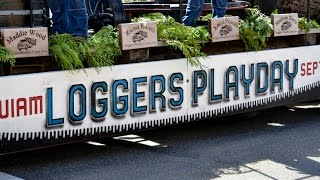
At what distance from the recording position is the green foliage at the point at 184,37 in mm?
7254

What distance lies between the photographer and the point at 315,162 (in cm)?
675

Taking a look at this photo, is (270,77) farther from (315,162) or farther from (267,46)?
(315,162)

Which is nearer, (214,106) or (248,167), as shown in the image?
(248,167)

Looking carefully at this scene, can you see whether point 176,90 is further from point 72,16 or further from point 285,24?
point 285,24

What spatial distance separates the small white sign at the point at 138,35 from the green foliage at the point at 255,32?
4.57 ft

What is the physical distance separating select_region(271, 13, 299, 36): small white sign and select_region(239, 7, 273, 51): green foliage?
0.08 m

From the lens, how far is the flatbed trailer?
623cm

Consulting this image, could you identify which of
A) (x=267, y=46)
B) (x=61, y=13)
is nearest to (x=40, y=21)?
(x=61, y=13)

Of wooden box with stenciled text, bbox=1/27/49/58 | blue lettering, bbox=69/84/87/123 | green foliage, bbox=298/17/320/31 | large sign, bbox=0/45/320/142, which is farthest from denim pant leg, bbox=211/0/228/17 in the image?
wooden box with stenciled text, bbox=1/27/49/58

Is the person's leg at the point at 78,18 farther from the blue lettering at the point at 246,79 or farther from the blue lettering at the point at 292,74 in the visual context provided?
the blue lettering at the point at 292,74

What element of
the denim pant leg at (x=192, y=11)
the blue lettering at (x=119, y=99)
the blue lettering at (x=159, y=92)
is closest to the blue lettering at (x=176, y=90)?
the blue lettering at (x=159, y=92)

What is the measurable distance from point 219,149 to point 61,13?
2.29m

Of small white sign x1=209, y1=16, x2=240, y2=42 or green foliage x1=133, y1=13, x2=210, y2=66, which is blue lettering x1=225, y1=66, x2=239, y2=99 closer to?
small white sign x1=209, y1=16, x2=240, y2=42

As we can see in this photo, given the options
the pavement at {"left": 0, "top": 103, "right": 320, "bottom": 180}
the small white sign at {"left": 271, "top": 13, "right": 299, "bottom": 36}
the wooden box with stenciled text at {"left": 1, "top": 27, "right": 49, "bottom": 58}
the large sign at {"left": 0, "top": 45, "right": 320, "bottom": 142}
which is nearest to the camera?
the wooden box with stenciled text at {"left": 1, "top": 27, "right": 49, "bottom": 58}
